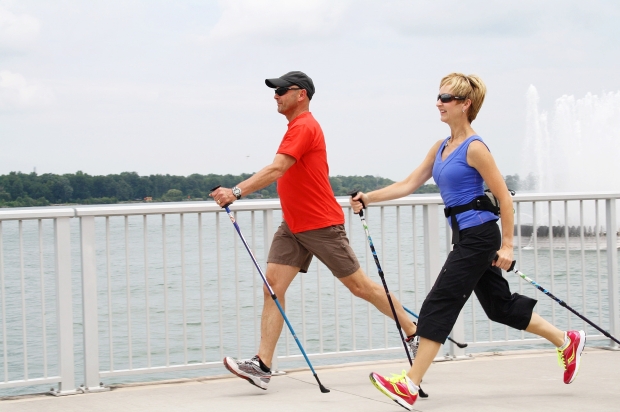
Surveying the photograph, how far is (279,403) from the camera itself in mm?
5254

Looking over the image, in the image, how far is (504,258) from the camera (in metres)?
4.82

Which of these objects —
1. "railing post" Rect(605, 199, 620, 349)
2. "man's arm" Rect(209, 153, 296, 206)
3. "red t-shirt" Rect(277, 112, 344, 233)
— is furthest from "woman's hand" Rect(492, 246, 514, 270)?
"railing post" Rect(605, 199, 620, 349)

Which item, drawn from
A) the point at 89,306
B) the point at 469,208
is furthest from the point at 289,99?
the point at 89,306

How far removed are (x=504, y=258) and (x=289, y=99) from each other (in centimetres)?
168

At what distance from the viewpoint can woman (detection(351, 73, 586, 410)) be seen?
15.8 ft

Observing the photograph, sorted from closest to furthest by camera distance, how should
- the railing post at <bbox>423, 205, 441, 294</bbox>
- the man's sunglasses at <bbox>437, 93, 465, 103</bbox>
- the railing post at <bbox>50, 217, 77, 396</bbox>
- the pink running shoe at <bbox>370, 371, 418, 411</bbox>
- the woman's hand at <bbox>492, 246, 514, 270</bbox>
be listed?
the pink running shoe at <bbox>370, 371, 418, 411</bbox>
the woman's hand at <bbox>492, 246, 514, 270</bbox>
the man's sunglasses at <bbox>437, 93, 465, 103</bbox>
the railing post at <bbox>50, 217, 77, 396</bbox>
the railing post at <bbox>423, 205, 441, 294</bbox>

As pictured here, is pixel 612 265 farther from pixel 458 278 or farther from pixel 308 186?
pixel 308 186

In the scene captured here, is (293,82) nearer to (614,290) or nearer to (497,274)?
(497,274)

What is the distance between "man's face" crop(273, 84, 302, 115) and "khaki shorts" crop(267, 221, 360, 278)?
2.45 feet

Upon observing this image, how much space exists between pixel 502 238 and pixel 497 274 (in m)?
0.31

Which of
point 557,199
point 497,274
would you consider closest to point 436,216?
point 557,199

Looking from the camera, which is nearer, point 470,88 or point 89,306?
point 470,88

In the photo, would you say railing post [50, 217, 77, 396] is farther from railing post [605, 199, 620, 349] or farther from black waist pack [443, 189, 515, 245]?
railing post [605, 199, 620, 349]

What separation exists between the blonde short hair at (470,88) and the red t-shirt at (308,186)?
89cm
